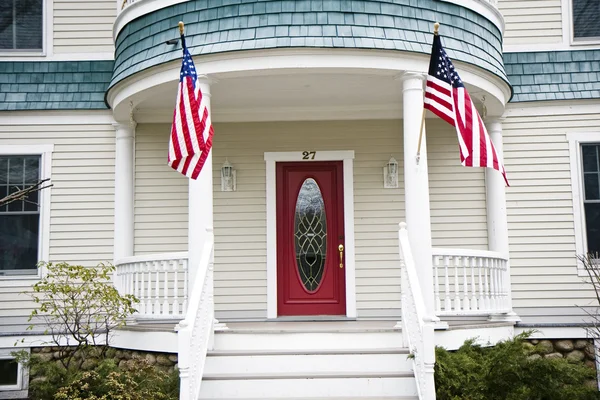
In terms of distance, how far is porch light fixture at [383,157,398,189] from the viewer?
9.91m

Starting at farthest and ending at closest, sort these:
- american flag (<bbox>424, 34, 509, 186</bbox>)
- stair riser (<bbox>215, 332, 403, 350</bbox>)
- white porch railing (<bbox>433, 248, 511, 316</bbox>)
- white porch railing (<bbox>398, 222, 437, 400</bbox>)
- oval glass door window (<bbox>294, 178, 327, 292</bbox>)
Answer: oval glass door window (<bbox>294, 178, 327, 292</bbox>) → white porch railing (<bbox>433, 248, 511, 316</bbox>) → stair riser (<bbox>215, 332, 403, 350</bbox>) → american flag (<bbox>424, 34, 509, 186</bbox>) → white porch railing (<bbox>398, 222, 437, 400</bbox>)

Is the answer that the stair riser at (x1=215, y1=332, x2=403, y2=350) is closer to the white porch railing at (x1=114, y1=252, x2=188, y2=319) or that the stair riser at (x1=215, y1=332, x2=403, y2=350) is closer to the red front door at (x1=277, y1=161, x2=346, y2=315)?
the white porch railing at (x1=114, y1=252, x2=188, y2=319)

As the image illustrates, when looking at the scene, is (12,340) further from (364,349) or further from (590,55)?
(590,55)

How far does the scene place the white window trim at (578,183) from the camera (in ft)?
32.5

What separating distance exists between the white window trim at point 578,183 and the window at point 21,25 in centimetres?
762

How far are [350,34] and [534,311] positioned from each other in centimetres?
466

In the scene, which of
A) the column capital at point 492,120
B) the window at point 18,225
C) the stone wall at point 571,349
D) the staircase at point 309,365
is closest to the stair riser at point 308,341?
the staircase at point 309,365

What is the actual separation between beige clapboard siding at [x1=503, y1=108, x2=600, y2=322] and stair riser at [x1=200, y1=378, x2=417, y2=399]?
12.2ft

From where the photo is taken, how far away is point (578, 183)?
32.8 feet

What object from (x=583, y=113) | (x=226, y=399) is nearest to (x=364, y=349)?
(x=226, y=399)

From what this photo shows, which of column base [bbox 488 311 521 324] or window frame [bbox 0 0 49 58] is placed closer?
column base [bbox 488 311 521 324]

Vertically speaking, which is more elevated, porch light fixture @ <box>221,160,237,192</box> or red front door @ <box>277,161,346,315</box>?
porch light fixture @ <box>221,160,237,192</box>

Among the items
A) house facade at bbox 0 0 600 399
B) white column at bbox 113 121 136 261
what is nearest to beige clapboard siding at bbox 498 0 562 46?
house facade at bbox 0 0 600 399

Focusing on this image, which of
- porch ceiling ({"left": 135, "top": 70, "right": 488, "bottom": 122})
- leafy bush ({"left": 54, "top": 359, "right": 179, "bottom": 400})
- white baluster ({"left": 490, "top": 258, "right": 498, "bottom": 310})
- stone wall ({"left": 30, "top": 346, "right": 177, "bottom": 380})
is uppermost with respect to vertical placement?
porch ceiling ({"left": 135, "top": 70, "right": 488, "bottom": 122})
